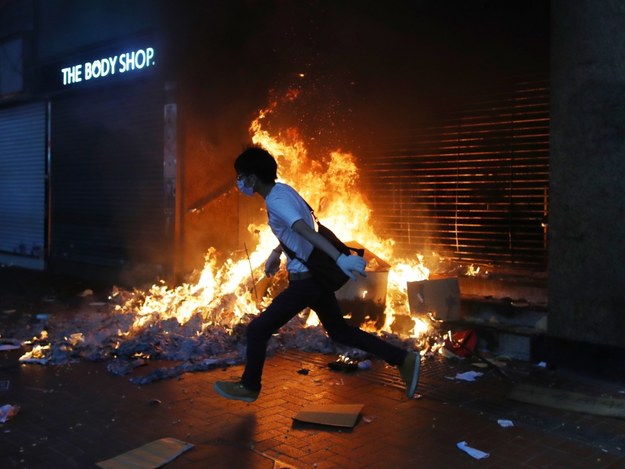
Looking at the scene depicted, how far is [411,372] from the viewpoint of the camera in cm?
491

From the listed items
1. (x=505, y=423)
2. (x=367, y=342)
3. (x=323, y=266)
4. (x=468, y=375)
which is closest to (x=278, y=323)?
(x=323, y=266)

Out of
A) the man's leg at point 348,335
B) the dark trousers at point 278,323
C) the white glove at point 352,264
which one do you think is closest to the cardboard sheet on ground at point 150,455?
the dark trousers at point 278,323

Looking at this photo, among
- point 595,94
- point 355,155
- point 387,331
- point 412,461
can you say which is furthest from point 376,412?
point 355,155

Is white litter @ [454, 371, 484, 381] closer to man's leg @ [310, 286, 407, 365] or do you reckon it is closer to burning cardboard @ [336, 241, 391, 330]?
man's leg @ [310, 286, 407, 365]

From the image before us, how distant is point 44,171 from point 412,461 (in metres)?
12.9

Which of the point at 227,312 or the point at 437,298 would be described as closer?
the point at 437,298

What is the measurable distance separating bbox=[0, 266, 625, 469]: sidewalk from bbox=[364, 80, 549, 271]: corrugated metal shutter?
2.16m

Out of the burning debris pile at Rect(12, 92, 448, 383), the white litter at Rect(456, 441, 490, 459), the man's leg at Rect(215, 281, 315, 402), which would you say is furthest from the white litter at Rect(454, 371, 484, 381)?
the man's leg at Rect(215, 281, 315, 402)

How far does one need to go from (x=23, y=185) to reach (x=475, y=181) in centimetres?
1173

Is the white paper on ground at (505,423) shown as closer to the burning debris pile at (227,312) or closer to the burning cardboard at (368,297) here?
the burning debris pile at (227,312)

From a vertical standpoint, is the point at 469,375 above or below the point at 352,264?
below

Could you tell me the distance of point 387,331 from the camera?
7.46 metres

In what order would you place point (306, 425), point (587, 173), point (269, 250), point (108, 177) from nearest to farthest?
point (306, 425), point (587, 173), point (269, 250), point (108, 177)

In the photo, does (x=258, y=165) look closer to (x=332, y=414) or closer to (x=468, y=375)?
(x=332, y=414)
